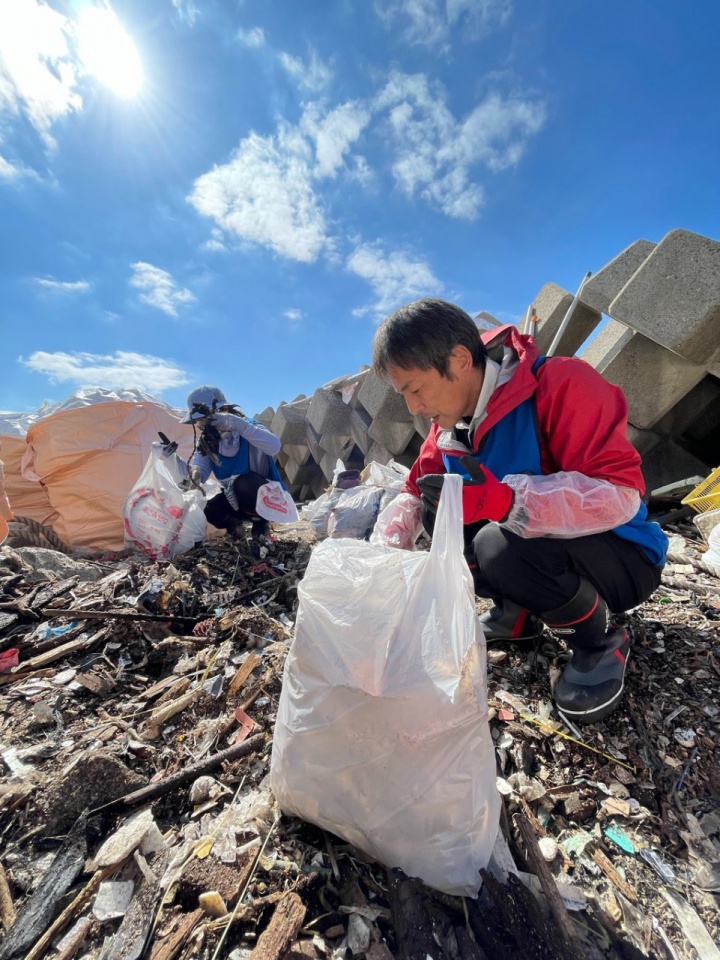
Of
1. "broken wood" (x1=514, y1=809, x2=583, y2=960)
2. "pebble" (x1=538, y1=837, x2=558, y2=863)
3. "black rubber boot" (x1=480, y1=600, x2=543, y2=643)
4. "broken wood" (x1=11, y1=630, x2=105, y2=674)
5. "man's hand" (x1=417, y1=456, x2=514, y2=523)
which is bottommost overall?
"pebble" (x1=538, y1=837, x2=558, y2=863)

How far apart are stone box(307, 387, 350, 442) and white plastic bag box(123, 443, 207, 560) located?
2817 millimetres

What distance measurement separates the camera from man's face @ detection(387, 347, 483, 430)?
1.50 meters

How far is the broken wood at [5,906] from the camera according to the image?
1032 mm

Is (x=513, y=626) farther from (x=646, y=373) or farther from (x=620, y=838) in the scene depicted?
(x=646, y=373)

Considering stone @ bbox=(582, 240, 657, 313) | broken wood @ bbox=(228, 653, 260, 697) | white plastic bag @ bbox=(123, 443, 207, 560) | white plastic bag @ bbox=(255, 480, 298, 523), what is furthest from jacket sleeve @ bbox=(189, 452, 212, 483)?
stone @ bbox=(582, 240, 657, 313)

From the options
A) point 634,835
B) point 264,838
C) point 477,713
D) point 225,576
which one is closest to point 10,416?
point 225,576

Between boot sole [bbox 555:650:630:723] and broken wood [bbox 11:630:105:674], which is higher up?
broken wood [bbox 11:630:105:674]

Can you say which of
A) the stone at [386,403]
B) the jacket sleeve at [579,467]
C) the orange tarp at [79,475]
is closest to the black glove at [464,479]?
the jacket sleeve at [579,467]

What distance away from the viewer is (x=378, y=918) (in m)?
0.97

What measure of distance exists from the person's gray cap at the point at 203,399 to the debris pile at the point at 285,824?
248cm

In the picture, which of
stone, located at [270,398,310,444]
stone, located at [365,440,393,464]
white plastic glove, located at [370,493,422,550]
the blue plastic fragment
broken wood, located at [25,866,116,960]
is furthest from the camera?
stone, located at [270,398,310,444]

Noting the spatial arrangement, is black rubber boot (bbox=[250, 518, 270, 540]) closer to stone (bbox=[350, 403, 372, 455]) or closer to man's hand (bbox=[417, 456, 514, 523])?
stone (bbox=[350, 403, 372, 455])

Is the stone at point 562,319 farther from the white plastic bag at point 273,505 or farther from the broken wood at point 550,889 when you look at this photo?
the broken wood at point 550,889

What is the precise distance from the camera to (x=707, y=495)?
2.69m
